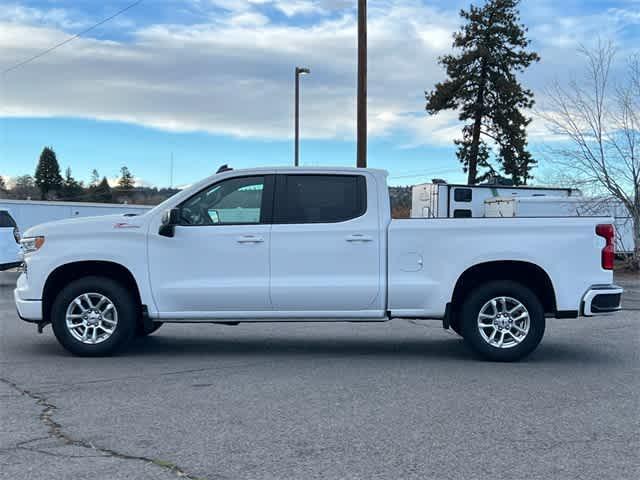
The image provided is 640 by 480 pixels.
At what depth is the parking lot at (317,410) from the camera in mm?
4738

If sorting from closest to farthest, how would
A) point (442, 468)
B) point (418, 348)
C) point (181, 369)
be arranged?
1. point (442, 468)
2. point (181, 369)
3. point (418, 348)

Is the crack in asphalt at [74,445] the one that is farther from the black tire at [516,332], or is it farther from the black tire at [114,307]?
the black tire at [516,332]

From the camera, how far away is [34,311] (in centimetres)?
830

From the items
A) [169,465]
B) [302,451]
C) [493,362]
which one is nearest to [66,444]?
[169,465]

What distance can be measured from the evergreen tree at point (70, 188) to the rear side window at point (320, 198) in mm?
94853

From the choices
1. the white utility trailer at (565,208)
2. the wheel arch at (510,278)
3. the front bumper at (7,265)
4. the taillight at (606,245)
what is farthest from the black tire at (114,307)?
the white utility trailer at (565,208)

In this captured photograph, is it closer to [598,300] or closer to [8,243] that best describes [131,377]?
[598,300]

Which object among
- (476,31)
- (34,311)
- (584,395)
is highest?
(476,31)

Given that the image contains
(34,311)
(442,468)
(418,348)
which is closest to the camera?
(442,468)

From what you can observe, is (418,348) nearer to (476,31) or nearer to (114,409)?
(114,409)

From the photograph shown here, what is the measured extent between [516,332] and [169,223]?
12.3ft

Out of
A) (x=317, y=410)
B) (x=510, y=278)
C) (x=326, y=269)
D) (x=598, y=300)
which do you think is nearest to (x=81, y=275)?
(x=326, y=269)

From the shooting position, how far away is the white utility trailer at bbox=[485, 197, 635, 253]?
23.1 m

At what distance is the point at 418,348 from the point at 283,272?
6.74 feet
